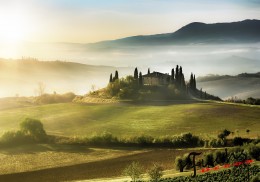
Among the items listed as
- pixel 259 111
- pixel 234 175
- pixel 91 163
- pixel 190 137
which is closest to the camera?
pixel 234 175

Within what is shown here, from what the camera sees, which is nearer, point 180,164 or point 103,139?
point 180,164

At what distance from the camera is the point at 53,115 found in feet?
538

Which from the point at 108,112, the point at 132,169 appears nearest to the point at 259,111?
the point at 108,112

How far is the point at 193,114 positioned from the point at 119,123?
2429 cm

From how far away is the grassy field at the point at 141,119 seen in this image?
124 metres

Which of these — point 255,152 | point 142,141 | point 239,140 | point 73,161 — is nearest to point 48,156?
point 73,161

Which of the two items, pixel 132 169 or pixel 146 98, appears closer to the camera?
pixel 132 169

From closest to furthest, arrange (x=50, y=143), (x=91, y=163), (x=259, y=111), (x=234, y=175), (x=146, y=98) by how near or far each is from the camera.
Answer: (x=234, y=175), (x=91, y=163), (x=50, y=143), (x=259, y=111), (x=146, y=98)

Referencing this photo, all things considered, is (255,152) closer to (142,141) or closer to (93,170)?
(93,170)

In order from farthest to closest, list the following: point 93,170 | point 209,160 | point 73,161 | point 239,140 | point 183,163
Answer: point 239,140, point 73,161, point 93,170, point 183,163, point 209,160

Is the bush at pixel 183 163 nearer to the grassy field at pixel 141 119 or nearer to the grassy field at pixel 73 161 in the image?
the grassy field at pixel 73 161

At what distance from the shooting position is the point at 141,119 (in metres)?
145

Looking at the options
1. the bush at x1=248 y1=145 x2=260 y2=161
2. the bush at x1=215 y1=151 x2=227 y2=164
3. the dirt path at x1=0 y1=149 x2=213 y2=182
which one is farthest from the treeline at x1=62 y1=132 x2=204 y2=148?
the bush at x1=248 y1=145 x2=260 y2=161

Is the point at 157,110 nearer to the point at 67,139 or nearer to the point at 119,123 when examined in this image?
the point at 119,123
